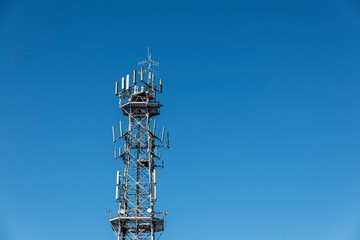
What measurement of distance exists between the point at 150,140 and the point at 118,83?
9.51 metres

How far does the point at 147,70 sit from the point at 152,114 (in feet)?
21.9

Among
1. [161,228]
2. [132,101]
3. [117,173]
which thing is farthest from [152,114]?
[161,228]

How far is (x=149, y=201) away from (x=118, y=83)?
17624 millimetres

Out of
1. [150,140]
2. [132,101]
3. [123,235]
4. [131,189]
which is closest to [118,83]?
[132,101]

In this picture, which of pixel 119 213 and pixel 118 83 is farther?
pixel 118 83

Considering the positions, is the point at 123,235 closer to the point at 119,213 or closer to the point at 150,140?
the point at 119,213

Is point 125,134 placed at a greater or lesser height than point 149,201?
greater

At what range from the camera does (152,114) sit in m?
90.8

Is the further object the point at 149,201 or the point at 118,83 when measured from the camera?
the point at 118,83

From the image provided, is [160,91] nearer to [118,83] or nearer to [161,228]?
[118,83]

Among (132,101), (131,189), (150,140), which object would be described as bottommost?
(131,189)

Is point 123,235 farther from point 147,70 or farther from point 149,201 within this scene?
point 147,70

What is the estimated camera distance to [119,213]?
84500 mm

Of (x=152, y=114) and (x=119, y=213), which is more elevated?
(x=152, y=114)
